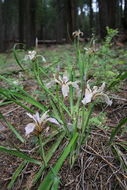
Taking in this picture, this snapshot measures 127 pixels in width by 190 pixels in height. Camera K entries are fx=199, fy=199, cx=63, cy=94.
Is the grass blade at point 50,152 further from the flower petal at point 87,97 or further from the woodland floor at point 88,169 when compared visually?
the flower petal at point 87,97

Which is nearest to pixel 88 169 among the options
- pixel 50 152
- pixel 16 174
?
pixel 50 152

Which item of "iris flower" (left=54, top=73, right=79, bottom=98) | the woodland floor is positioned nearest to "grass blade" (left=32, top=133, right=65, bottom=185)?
the woodland floor

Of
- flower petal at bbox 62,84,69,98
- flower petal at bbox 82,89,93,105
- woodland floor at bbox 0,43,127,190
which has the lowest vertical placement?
woodland floor at bbox 0,43,127,190

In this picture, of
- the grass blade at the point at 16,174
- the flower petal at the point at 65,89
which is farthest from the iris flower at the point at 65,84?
the grass blade at the point at 16,174

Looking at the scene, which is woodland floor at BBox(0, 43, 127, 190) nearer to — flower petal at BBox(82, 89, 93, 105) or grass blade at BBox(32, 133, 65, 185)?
grass blade at BBox(32, 133, 65, 185)

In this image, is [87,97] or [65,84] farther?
[65,84]

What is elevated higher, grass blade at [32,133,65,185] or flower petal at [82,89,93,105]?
flower petal at [82,89,93,105]

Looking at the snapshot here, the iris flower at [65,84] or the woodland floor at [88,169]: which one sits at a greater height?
the iris flower at [65,84]

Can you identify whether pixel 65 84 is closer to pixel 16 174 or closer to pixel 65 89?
pixel 65 89

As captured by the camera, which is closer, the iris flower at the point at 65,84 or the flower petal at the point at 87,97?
the flower petal at the point at 87,97

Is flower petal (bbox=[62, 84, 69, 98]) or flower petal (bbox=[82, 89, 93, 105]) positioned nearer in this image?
flower petal (bbox=[82, 89, 93, 105])

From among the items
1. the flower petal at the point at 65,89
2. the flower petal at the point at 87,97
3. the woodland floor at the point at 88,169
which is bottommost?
the woodland floor at the point at 88,169

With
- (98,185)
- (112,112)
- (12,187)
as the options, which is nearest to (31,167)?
(12,187)
